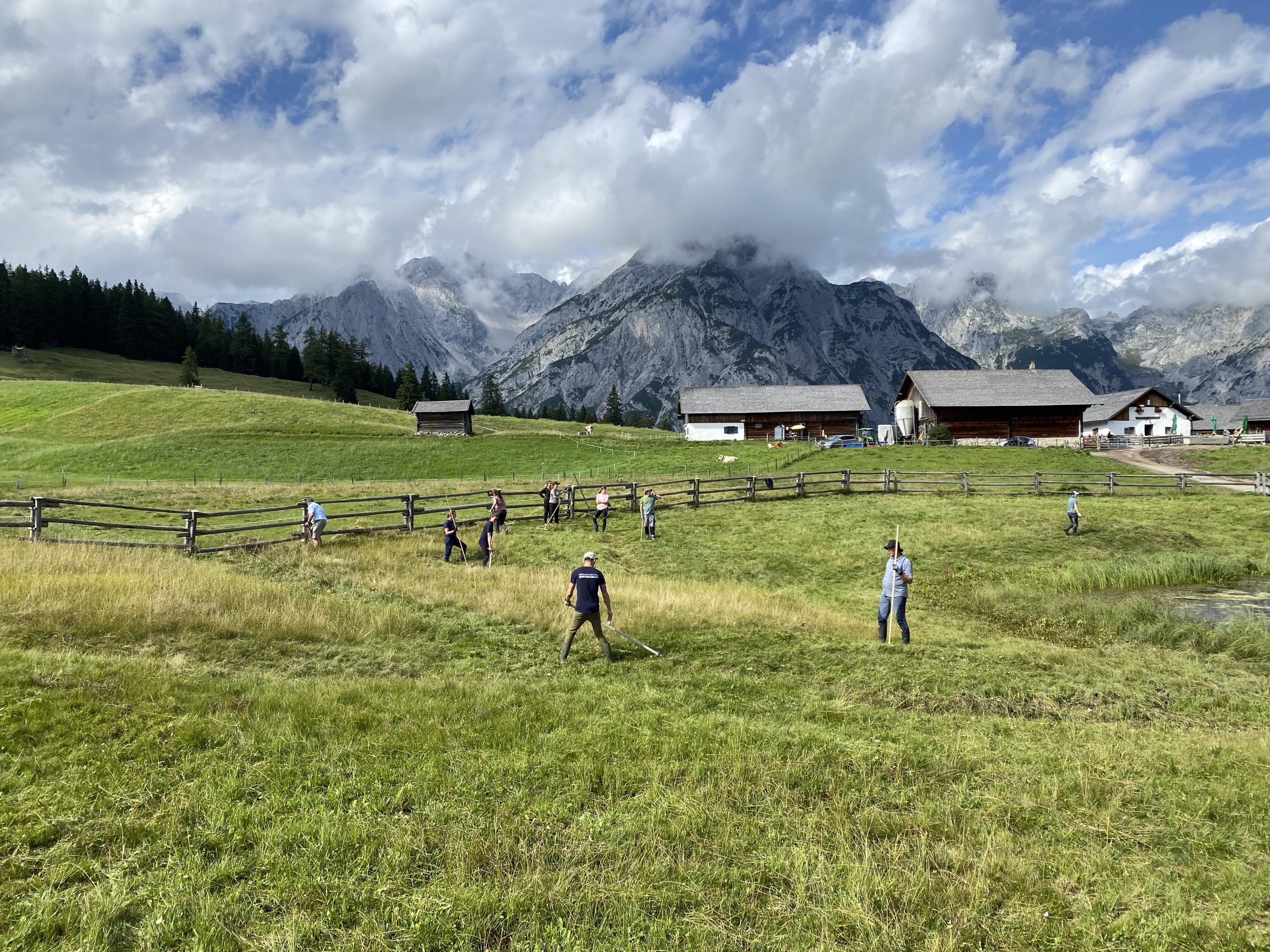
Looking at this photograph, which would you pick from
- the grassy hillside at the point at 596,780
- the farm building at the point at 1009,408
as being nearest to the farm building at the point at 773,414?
the farm building at the point at 1009,408

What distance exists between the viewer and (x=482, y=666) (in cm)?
1140

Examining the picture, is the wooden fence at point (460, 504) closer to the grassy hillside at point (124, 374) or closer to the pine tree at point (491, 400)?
the grassy hillside at point (124, 374)

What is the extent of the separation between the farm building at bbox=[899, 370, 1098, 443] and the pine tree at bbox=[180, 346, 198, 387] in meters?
97.9

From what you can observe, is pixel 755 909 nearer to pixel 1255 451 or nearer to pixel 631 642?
pixel 631 642

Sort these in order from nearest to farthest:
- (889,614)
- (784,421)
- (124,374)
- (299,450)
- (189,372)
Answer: (889,614), (299,450), (784,421), (189,372), (124,374)

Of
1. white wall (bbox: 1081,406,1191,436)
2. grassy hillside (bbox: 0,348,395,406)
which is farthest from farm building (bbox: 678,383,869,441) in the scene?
grassy hillside (bbox: 0,348,395,406)

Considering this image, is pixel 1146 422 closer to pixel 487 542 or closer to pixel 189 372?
pixel 487 542

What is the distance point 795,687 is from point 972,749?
3062mm

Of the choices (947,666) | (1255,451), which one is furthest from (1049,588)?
(1255,451)

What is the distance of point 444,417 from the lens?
72250 mm

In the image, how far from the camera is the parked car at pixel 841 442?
63.6 meters

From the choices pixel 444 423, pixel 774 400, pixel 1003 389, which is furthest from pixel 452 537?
pixel 1003 389

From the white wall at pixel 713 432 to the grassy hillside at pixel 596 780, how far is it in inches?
2526

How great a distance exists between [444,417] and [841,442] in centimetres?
4379
